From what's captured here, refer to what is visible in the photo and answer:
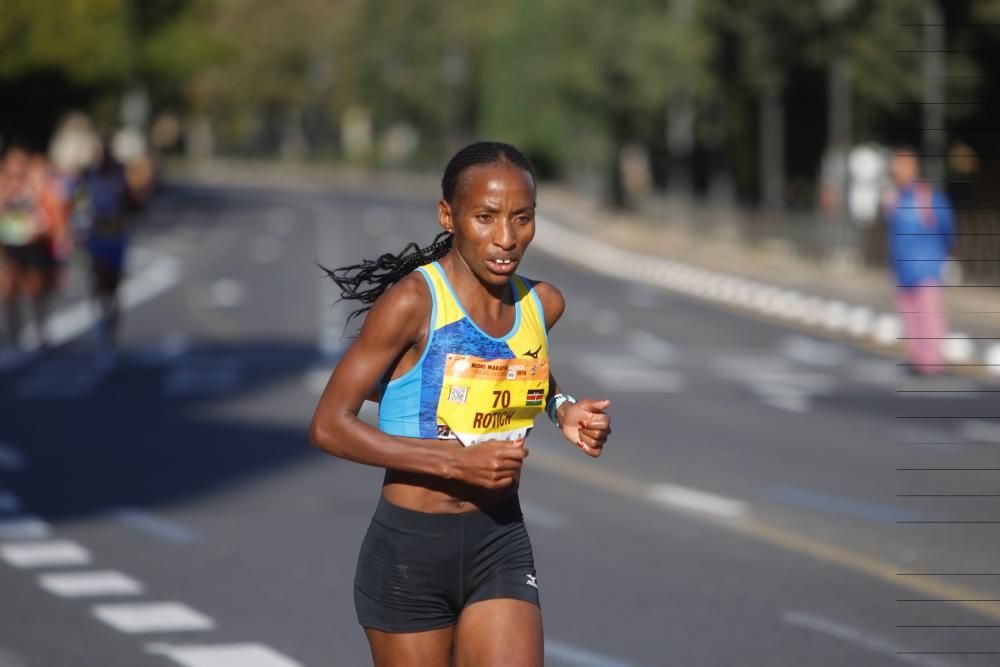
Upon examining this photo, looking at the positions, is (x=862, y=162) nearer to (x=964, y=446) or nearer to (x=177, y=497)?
(x=964, y=446)

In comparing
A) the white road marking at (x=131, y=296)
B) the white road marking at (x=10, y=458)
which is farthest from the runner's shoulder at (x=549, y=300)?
the white road marking at (x=131, y=296)

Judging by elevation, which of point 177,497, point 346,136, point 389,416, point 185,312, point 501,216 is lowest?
point 346,136

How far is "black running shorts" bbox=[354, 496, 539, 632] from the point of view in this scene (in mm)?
4887

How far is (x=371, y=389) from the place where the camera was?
4859 mm

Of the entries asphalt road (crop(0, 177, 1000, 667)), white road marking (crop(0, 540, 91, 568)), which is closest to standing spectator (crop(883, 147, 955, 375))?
asphalt road (crop(0, 177, 1000, 667))

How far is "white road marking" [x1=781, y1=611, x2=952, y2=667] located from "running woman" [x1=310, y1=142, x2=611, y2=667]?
129 inches

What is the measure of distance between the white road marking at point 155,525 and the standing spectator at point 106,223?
855cm

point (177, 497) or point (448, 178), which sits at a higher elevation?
point (448, 178)

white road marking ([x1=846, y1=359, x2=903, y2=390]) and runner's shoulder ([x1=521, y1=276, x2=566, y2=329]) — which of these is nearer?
runner's shoulder ([x1=521, y1=276, x2=566, y2=329])

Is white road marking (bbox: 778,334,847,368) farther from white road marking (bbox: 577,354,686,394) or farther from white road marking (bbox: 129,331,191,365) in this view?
white road marking (bbox: 129,331,191,365)

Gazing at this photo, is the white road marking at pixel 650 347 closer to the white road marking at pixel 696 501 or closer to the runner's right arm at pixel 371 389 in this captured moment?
the white road marking at pixel 696 501

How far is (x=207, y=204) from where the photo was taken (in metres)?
80.4

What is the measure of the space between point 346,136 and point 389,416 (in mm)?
158523

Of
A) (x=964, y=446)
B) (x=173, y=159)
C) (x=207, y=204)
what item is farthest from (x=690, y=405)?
(x=173, y=159)
